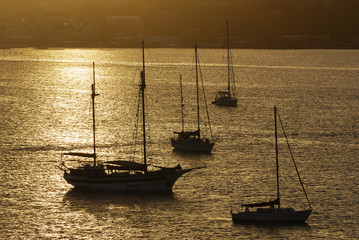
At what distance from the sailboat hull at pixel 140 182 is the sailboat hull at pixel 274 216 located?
9132mm

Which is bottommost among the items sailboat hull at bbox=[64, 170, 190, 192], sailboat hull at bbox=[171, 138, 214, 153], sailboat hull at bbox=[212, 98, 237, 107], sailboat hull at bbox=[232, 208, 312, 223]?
sailboat hull at bbox=[232, 208, 312, 223]

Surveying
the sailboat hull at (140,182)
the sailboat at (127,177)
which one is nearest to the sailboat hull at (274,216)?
the sailboat hull at (140,182)

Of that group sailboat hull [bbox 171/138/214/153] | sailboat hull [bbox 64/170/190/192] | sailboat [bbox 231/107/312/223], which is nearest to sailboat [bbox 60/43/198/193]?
sailboat hull [bbox 64/170/190/192]

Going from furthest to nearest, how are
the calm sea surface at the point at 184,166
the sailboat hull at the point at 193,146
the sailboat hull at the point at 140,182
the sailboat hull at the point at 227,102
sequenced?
the sailboat hull at the point at 227,102, the sailboat hull at the point at 193,146, the sailboat hull at the point at 140,182, the calm sea surface at the point at 184,166

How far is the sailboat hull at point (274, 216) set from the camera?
5572cm

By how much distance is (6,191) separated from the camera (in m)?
65.3

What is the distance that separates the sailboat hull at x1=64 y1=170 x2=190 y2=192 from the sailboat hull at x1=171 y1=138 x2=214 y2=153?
16532 millimetres

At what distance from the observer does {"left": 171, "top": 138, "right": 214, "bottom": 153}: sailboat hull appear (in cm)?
8069

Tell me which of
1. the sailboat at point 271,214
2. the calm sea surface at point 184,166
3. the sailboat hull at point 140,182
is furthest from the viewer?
the sailboat hull at point 140,182

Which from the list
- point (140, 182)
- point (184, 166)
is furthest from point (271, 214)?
point (184, 166)

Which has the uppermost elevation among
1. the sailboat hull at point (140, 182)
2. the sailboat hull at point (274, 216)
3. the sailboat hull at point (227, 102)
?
the sailboat hull at point (227, 102)

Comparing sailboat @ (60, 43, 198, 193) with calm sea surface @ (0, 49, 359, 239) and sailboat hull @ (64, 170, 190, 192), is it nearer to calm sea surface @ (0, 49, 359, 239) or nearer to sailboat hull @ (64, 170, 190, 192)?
sailboat hull @ (64, 170, 190, 192)

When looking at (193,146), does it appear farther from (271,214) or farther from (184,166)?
(271,214)

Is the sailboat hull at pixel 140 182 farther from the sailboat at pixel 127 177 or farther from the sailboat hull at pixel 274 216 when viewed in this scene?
the sailboat hull at pixel 274 216
